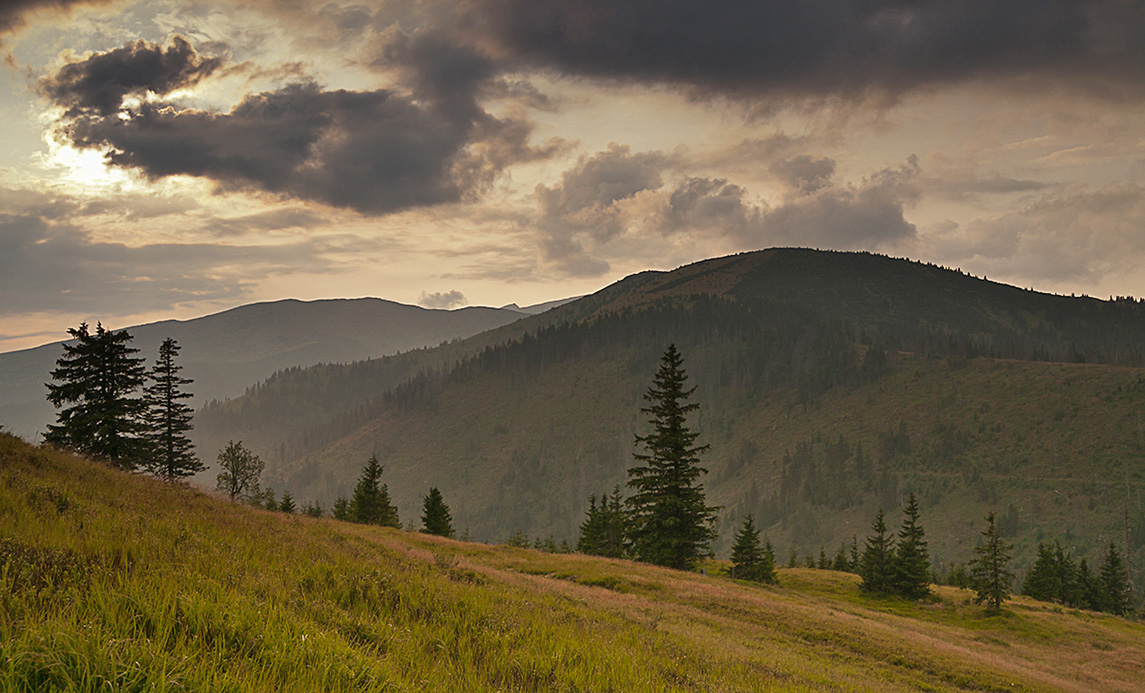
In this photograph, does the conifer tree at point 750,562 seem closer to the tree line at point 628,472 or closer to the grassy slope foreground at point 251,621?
the tree line at point 628,472

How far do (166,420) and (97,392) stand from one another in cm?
868

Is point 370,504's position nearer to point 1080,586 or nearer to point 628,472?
point 628,472

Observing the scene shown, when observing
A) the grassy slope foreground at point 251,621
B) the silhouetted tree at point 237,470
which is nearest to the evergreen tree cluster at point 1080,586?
the grassy slope foreground at point 251,621

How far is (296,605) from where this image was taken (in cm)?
633

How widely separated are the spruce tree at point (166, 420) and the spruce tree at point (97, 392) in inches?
119

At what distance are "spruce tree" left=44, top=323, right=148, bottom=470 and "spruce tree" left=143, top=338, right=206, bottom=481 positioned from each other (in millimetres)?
3033

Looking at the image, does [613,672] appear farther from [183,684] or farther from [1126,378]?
[1126,378]

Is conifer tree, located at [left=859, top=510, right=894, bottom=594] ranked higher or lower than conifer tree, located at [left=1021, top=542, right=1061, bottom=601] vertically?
higher

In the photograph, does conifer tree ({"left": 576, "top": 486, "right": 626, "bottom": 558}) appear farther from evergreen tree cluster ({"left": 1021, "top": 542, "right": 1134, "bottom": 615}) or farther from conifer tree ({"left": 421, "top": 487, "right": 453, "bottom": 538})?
evergreen tree cluster ({"left": 1021, "top": 542, "right": 1134, "bottom": 615})

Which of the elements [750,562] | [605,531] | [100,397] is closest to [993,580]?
[750,562]

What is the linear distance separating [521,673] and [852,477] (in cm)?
21874

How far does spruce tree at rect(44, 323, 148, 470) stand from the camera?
118 feet

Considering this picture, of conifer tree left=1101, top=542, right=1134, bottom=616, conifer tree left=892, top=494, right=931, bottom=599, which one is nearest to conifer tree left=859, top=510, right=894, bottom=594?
conifer tree left=892, top=494, right=931, bottom=599

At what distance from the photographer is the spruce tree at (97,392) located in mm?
36062
